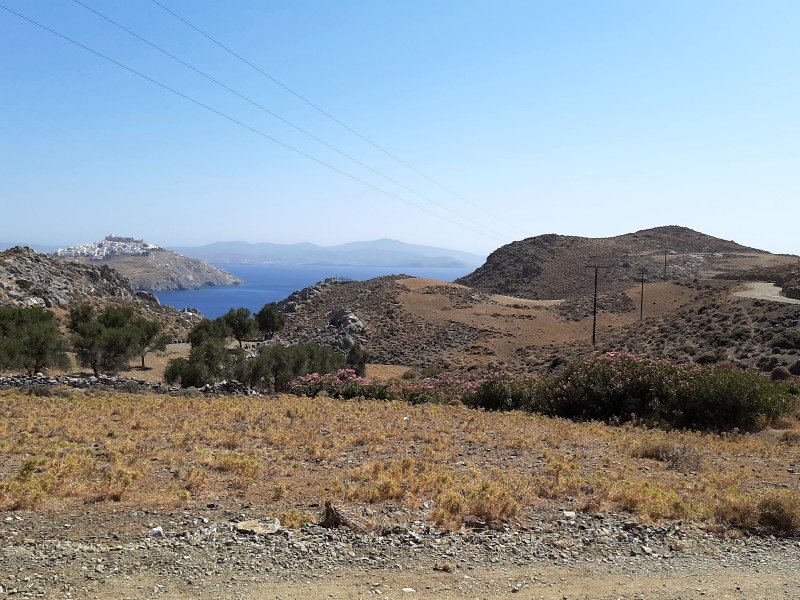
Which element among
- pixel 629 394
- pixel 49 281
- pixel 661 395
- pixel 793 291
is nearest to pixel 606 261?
pixel 793 291

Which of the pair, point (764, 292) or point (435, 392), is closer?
Answer: point (435, 392)

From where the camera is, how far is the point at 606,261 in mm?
120562

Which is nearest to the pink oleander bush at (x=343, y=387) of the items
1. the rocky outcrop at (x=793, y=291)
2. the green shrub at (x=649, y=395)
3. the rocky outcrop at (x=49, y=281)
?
the green shrub at (x=649, y=395)

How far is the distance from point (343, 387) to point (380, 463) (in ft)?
45.6

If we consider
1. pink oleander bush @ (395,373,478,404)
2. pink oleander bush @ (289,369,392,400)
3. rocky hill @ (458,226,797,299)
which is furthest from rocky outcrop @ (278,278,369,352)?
rocky hill @ (458,226,797,299)

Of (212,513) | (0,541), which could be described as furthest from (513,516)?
(0,541)

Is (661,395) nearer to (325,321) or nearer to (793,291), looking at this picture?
(793,291)

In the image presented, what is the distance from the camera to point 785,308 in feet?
158

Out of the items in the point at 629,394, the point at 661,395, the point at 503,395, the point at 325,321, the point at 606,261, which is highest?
the point at 606,261

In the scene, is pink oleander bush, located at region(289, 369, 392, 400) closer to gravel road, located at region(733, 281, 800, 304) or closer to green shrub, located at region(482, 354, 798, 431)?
green shrub, located at region(482, 354, 798, 431)

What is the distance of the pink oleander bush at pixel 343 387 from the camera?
25.5 metres

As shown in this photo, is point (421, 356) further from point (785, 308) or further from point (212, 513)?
point (212, 513)

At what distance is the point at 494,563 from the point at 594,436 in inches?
388

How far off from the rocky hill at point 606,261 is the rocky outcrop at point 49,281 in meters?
62.5
